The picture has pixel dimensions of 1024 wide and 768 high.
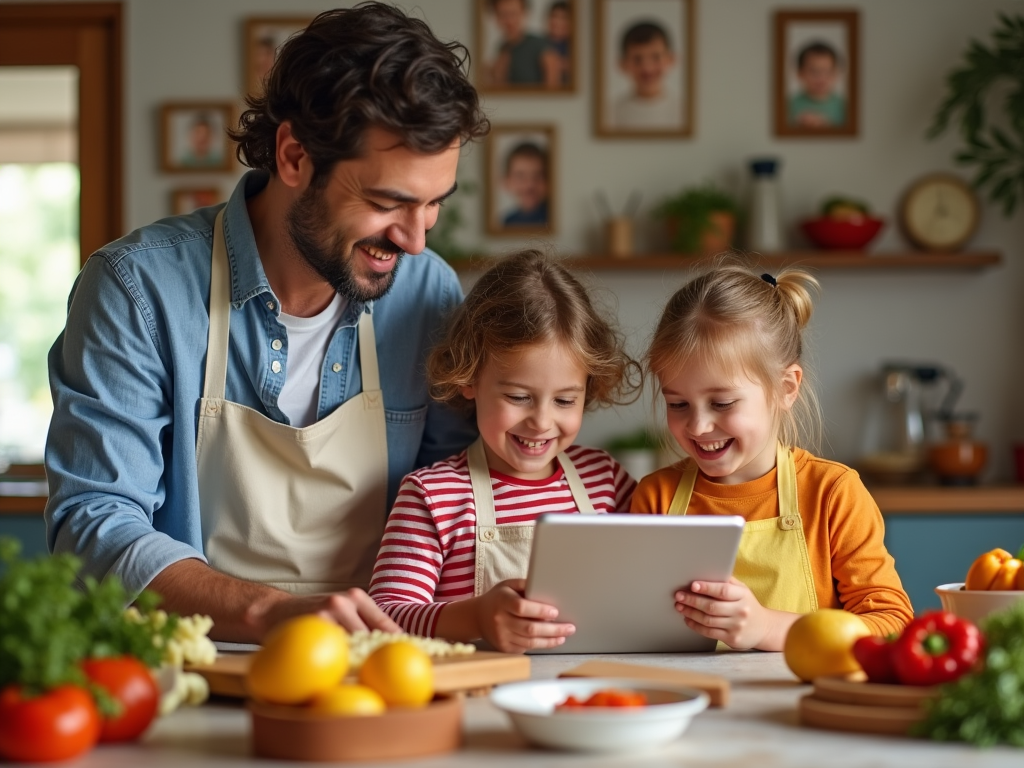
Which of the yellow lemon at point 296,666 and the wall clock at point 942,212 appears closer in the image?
the yellow lemon at point 296,666

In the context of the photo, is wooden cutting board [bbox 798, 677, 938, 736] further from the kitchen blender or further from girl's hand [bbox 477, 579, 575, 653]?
the kitchen blender

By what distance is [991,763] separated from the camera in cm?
103

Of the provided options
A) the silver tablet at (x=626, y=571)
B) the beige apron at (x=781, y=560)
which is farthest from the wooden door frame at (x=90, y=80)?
the silver tablet at (x=626, y=571)

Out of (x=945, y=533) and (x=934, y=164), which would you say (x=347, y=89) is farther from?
(x=934, y=164)

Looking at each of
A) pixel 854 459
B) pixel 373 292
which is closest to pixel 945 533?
pixel 854 459

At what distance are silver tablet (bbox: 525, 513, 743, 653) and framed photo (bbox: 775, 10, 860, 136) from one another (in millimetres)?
2931

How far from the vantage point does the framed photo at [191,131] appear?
13.7 feet

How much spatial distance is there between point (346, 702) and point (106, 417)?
0.92 m

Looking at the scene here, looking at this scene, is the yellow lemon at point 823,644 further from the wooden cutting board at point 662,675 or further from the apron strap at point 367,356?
the apron strap at point 367,356

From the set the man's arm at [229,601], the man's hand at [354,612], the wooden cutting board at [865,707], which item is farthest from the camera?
the man's arm at [229,601]

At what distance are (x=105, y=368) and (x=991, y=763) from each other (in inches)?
53.0

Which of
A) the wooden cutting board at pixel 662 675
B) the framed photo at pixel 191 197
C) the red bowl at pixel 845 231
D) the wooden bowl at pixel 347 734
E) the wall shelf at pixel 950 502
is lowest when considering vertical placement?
the wall shelf at pixel 950 502

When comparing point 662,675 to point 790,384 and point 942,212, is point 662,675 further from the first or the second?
point 942,212

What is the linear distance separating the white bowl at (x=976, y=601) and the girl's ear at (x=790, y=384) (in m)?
0.46
